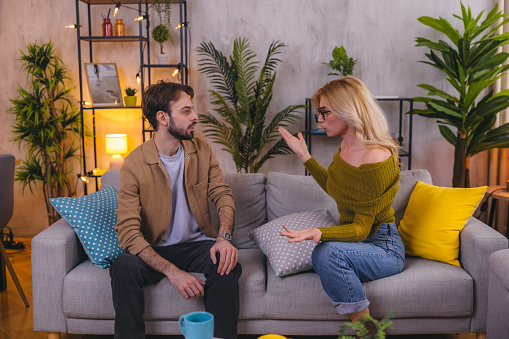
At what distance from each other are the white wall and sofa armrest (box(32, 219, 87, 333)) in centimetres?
235

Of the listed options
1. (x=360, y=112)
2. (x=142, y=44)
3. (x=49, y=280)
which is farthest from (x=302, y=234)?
(x=142, y=44)

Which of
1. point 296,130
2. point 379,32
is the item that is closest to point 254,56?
point 296,130

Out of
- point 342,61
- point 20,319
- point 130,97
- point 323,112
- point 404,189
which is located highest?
point 342,61

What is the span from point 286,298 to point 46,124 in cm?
290

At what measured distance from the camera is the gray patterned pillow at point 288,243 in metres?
2.16

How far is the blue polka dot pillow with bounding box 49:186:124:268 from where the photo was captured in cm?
223

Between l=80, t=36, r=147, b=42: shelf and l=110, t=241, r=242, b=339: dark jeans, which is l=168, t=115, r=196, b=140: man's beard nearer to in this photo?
l=110, t=241, r=242, b=339: dark jeans

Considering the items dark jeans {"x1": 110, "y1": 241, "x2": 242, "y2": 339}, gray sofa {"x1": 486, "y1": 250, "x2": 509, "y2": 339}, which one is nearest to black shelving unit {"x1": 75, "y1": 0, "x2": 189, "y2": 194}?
dark jeans {"x1": 110, "y1": 241, "x2": 242, "y2": 339}

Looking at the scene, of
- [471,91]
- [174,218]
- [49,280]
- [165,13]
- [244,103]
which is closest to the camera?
[49,280]

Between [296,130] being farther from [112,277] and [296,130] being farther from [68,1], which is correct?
[112,277]

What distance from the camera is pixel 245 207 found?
2629 mm

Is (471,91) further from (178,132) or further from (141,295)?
(141,295)

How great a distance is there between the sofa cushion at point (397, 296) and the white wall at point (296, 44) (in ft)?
7.63

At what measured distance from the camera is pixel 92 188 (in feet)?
14.7
